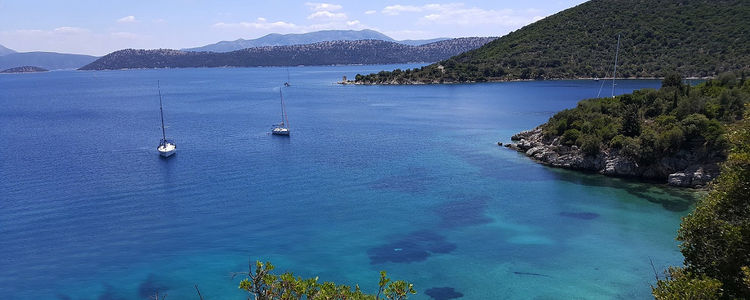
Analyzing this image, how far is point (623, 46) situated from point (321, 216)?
148244mm

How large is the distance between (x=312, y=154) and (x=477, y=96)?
6689 cm

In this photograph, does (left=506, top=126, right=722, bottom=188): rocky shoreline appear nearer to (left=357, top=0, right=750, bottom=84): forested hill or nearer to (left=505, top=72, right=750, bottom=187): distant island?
(left=505, top=72, right=750, bottom=187): distant island

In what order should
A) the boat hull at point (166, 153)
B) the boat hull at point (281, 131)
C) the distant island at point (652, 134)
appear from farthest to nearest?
the boat hull at point (281, 131) → the boat hull at point (166, 153) → the distant island at point (652, 134)

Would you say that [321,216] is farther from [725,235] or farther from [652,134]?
[652,134]

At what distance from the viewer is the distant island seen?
40.7 m

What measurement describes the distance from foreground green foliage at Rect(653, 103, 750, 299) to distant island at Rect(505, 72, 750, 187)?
2653cm

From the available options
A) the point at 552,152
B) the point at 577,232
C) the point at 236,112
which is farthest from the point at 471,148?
the point at 236,112

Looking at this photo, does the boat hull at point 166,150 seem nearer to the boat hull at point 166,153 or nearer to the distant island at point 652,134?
the boat hull at point 166,153

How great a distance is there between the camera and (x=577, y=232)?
107 ft

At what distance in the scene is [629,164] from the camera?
144 feet

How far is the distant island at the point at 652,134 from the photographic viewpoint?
40719 millimetres

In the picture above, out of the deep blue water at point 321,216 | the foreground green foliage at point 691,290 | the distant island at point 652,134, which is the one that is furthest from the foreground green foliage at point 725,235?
the distant island at point 652,134

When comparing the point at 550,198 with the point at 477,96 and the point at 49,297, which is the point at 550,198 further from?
the point at 477,96

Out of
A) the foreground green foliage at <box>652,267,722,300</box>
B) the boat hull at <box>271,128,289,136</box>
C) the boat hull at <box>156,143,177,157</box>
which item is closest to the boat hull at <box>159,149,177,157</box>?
the boat hull at <box>156,143,177,157</box>
